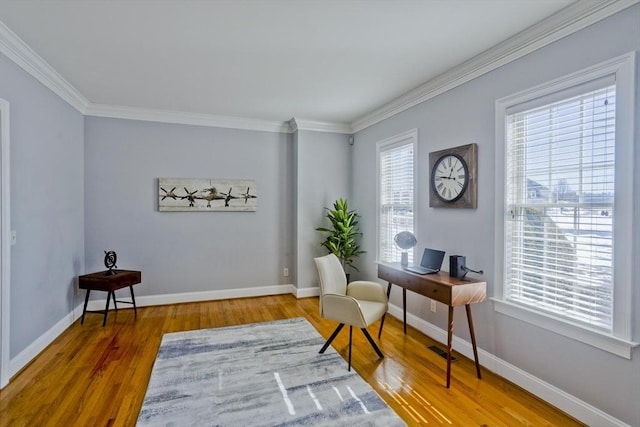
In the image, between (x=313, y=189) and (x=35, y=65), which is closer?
(x=35, y=65)

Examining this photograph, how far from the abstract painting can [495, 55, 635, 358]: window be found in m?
3.36

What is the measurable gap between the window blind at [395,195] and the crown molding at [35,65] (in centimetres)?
360

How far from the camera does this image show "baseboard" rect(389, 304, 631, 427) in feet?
6.61

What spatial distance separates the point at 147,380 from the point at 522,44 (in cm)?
385

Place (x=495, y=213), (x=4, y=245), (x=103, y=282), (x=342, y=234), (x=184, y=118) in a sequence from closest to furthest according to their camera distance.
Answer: (x=4, y=245), (x=495, y=213), (x=103, y=282), (x=184, y=118), (x=342, y=234)

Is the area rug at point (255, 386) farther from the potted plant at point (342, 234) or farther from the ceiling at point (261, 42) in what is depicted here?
the ceiling at point (261, 42)

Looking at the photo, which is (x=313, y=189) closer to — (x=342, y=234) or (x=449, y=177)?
(x=342, y=234)

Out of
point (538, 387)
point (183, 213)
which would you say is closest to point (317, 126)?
point (183, 213)

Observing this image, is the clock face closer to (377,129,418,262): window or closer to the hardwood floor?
(377,129,418,262): window

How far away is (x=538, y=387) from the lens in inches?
92.4

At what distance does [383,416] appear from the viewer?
2.10 meters

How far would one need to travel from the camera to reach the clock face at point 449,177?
3.00 meters

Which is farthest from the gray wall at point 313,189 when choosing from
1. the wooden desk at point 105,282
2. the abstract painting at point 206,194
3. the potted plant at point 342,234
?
the wooden desk at point 105,282

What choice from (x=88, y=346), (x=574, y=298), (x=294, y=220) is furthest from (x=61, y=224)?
(x=574, y=298)
